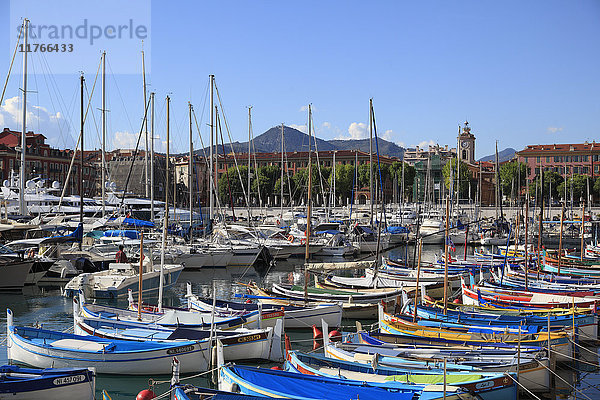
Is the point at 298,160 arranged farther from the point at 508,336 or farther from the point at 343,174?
the point at 508,336

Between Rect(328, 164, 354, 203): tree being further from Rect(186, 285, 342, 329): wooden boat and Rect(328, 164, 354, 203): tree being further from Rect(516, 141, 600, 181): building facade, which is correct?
Rect(186, 285, 342, 329): wooden boat

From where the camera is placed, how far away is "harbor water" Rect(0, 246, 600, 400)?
60.6ft

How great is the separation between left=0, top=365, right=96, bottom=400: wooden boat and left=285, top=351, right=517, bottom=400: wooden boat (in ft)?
17.1

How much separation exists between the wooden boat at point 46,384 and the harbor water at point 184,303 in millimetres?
1719

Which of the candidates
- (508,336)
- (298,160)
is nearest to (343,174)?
(298,160)

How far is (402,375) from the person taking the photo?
16.1 m

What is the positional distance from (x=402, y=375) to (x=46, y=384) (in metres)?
8.55

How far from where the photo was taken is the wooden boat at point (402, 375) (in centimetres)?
1491

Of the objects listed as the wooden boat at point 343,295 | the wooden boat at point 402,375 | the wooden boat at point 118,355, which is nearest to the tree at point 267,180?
the wooden boat at point 343,295

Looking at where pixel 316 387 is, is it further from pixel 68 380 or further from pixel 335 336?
pixel 335 336

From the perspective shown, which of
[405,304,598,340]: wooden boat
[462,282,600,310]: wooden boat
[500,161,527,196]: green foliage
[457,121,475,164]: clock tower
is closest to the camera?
[405,304,598,340]: wooden boat

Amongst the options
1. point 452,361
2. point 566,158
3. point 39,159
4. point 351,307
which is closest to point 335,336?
point 452,361

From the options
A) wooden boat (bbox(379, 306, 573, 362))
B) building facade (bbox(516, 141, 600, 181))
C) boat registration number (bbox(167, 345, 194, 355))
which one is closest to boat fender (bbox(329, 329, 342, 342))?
wooden boat (bbox(379, 306, 573, 362))

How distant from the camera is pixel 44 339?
64.4 ft
